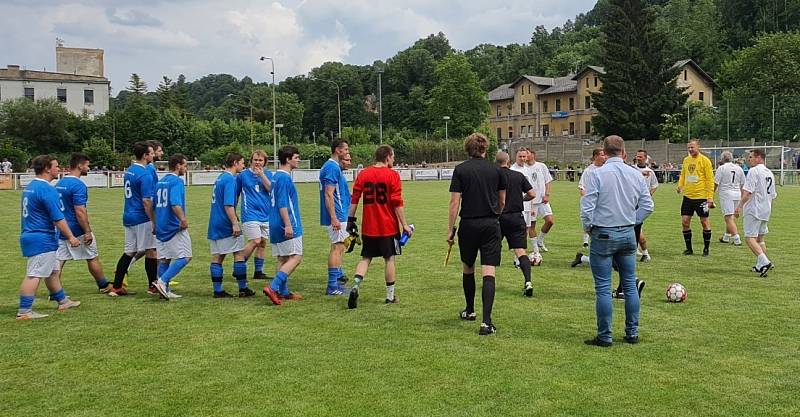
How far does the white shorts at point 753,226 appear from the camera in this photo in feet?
36.8

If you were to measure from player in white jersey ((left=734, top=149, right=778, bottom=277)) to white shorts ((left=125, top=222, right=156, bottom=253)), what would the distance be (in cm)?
935

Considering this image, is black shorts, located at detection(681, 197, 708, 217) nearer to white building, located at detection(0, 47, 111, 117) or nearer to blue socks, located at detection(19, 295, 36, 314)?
blue socks, located at detection(19, 295, 36, 314)

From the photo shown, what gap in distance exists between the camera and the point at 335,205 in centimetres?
988

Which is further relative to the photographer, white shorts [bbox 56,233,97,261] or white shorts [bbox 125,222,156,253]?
white shorts [bbox 125,222,156,253]

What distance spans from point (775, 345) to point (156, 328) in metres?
6.72

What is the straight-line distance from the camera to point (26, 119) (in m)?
64.6

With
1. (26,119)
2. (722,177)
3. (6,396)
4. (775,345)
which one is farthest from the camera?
(26,119)

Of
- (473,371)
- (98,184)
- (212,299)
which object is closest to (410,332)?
(473,371)

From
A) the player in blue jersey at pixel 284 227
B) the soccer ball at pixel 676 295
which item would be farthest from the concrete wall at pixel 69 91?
the soccer ball at pixel 676 295

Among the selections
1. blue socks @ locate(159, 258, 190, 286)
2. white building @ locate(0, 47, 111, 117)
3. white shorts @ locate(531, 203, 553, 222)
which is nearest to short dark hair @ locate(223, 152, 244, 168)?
blue socks @ locate(159, 258, 190, 286)

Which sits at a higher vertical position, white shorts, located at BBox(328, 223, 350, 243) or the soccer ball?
white shorts, located at BBox(328, 223, 350, 243)

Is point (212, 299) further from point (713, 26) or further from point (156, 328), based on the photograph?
point (713, 26)

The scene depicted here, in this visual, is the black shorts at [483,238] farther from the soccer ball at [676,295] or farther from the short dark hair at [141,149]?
the short dark hair at [141,149]

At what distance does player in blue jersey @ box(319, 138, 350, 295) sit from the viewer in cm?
958
